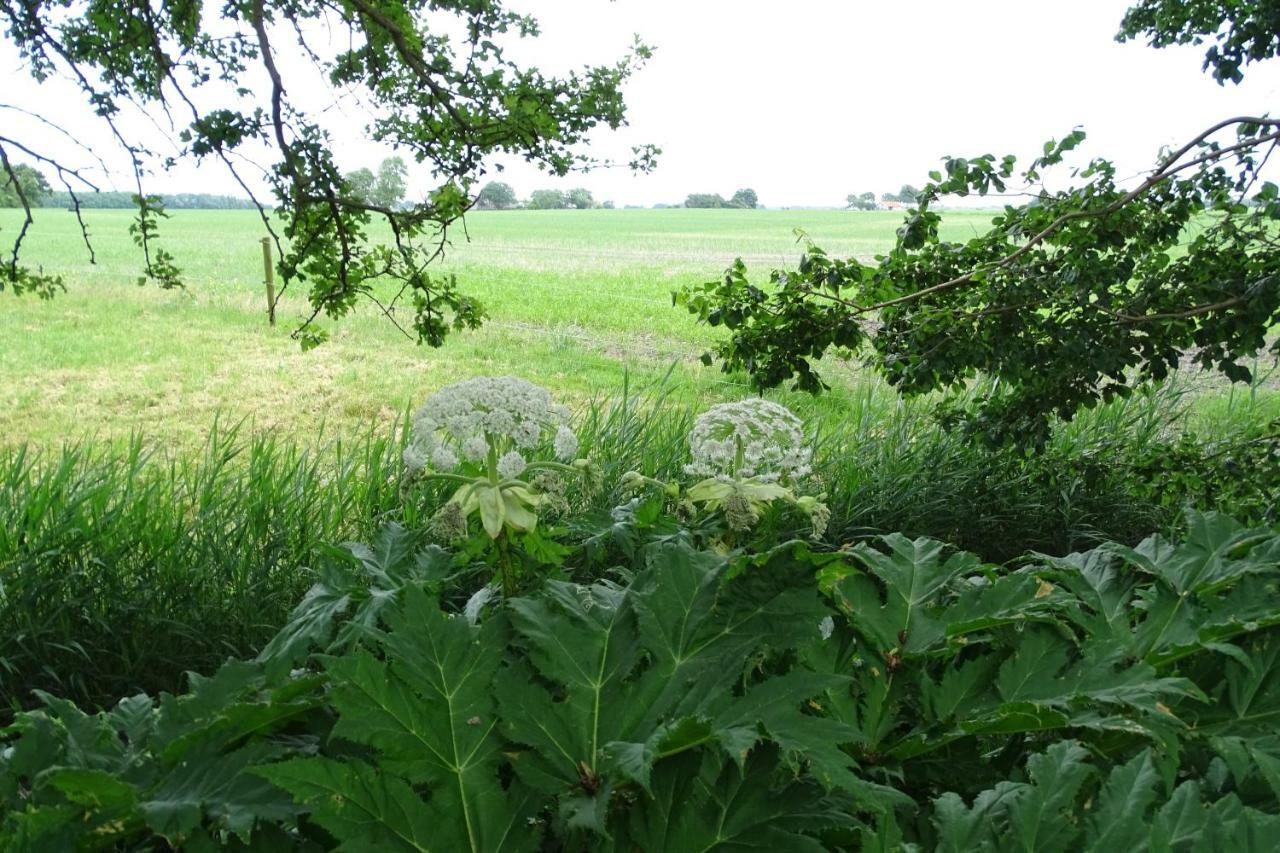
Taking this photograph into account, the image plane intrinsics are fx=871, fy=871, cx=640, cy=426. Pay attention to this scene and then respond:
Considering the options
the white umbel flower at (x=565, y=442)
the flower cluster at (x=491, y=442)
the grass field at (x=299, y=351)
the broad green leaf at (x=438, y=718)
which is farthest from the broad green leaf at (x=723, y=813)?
the grass field at (x=299, y=351)

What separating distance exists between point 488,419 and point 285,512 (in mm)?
1712

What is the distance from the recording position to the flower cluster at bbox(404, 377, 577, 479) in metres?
1.19

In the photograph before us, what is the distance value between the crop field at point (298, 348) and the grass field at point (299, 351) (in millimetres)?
26

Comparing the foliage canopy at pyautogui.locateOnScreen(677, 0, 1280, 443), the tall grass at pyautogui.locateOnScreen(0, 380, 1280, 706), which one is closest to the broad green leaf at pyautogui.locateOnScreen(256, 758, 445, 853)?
the tall grass at pyautogui.locateOnScreen(0, 380, 1280, 706)

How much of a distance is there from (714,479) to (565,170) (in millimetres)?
2956

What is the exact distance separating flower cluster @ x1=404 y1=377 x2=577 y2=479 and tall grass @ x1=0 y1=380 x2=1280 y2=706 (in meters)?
0.23

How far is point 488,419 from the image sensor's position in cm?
119

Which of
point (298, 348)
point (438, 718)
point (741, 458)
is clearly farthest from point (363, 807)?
point (298, 348)

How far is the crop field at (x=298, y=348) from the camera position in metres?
6.20

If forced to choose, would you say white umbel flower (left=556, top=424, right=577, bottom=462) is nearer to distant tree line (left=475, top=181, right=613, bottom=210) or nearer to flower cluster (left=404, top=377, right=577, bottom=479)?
flower cluster (left=404, top=377, right=577, bottom=479)

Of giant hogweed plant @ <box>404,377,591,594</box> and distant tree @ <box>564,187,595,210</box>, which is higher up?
distant tree @ <box>564,187,595,210</box>

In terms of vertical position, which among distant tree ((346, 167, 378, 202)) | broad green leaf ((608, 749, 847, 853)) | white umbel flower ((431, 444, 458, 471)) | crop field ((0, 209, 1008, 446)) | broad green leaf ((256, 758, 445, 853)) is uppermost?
distant tree ((346, 167, 378, 202))

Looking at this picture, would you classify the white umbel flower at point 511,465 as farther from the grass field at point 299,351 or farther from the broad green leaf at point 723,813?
the grass field at point 299,351

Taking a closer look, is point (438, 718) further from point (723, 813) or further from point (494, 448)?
point (494, 448)
